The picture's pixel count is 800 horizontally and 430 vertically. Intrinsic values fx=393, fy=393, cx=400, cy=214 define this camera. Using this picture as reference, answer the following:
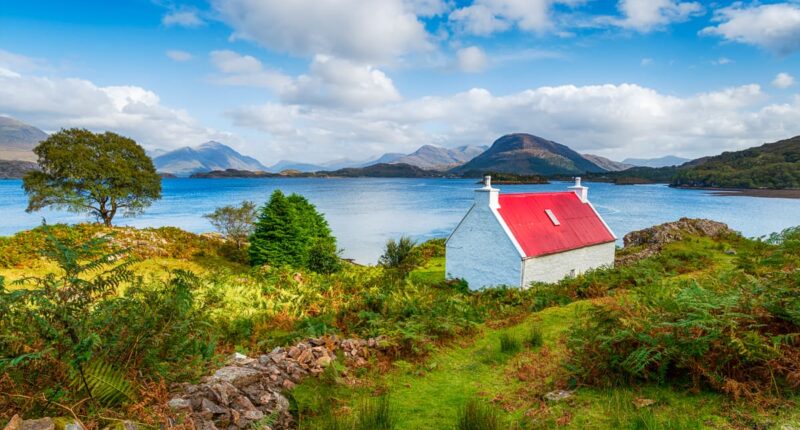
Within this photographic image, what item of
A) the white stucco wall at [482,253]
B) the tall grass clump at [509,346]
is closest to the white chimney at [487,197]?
the white stucco wall at [482,253]

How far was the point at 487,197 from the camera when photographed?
20875mm

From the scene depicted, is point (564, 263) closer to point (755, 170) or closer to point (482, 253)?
point (482, 253)

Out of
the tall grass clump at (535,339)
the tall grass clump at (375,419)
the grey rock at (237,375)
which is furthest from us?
the tall grass clump at (535,339)

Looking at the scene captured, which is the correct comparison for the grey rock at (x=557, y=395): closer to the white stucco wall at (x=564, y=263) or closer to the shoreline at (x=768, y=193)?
the white stucco wall at (x=564, y=263)

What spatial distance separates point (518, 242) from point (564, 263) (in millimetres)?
3969

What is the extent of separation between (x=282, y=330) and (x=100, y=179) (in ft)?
116

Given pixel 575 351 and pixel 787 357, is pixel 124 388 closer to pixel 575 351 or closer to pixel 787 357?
pixel 575 351

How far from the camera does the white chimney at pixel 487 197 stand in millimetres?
20737

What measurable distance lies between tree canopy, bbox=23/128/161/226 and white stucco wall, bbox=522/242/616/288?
36805mm

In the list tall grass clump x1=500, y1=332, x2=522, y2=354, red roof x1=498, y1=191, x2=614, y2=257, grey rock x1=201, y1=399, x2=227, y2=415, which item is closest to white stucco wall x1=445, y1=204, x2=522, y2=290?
red roof x1=498, y1=191, x2=614, y2=257

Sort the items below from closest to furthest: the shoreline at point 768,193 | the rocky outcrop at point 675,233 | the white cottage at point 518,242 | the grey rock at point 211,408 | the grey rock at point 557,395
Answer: the grey rock at point 211,408 → the grey rock at point 557,395 → the white cottage at point 518,242 → the rocky outcrop at point 675,233 → the shoreline at point 768,193

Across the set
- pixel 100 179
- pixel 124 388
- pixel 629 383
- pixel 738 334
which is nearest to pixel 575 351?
pixel 629 383

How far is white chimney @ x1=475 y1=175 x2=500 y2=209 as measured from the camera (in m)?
20.7

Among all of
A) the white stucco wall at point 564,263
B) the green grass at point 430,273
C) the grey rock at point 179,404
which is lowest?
the green grass at point 430,273
